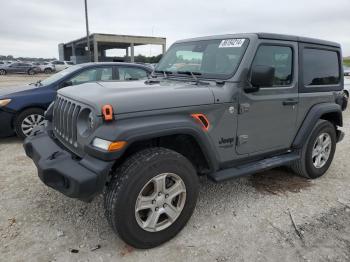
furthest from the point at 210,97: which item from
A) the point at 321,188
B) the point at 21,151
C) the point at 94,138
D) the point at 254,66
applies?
the point at 21,151

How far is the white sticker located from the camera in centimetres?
354

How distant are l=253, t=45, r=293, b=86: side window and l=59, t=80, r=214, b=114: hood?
0.81 meters

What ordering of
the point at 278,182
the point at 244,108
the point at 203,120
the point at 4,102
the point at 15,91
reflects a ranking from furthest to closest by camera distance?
the point at 15,91 < the point at 4,102 < the point at 278,182 < the point at 244,108 < the point at 203,120

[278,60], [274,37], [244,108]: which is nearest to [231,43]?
[274,37]

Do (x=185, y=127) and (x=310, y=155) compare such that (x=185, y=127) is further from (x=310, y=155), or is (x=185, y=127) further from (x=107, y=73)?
(x=107, y=73)

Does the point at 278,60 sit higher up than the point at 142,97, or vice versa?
the point at 278,60

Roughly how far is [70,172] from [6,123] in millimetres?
4025

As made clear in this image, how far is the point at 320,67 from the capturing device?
4.35 m

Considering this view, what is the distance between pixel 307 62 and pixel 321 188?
5.60 ft

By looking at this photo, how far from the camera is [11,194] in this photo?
3873 millimetres

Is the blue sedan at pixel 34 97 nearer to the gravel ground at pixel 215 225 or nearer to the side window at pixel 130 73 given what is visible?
the side window at pixel 130 73

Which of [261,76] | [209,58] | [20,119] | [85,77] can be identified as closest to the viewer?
[261,76]

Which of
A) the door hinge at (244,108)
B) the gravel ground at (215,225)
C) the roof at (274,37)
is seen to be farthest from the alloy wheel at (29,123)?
the door hinge at (244,108)

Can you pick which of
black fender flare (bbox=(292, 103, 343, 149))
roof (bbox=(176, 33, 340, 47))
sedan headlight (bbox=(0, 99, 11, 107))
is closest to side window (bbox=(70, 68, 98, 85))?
sedan headlight (bbox=(0, 99, 11, 107))
